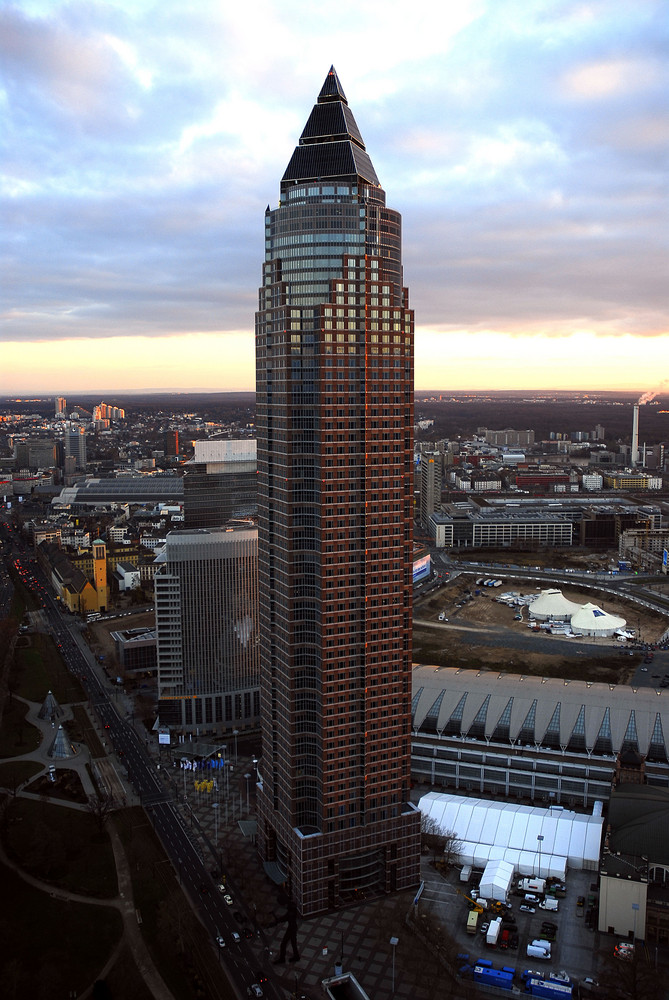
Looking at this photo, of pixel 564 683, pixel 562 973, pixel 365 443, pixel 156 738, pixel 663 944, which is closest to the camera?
pixel 562 973

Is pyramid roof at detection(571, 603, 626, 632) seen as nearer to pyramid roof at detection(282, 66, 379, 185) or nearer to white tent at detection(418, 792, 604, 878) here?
white tent at detection(418, 792, 604, 878)

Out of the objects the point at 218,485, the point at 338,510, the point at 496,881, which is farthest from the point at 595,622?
the point at 338,510

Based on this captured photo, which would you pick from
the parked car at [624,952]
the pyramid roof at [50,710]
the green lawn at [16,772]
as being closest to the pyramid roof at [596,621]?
the parked car at [624,952]

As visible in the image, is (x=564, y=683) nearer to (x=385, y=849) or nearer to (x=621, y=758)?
(x=621, y=758)

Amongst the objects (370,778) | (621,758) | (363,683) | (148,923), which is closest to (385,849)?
(370,778)

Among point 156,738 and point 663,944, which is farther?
point 156,738

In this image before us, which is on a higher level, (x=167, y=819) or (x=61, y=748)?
(x=61, y=748)

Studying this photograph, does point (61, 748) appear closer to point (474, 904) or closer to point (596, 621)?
point (474, 904)

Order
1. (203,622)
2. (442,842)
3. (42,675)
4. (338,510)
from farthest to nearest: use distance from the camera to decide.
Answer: (42,675) < (203,622) < (442,842) < (338,510)
